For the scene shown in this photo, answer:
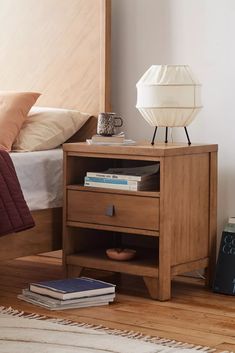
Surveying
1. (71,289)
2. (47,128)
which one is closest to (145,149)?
(71,289)

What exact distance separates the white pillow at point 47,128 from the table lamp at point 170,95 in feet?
1.64

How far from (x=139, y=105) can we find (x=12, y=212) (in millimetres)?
689

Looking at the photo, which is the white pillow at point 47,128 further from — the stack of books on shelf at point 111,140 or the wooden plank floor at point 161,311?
the wooden plank floor at point 161,311

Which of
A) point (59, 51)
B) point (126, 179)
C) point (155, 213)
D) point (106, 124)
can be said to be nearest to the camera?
point (155, 213)

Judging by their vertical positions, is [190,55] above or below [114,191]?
above

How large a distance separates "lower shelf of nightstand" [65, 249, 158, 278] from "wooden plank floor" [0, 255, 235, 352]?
0.34ft

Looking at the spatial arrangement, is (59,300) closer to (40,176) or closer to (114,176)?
(114,176)

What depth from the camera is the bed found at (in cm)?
400

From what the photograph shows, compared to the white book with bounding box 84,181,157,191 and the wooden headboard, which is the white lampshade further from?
the wooden headboard

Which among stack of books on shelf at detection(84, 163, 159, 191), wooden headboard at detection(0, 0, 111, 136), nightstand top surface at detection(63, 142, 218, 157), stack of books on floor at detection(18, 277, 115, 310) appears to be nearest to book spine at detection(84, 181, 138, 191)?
stack of books on shelf at detection(84, 163, 159, 191)

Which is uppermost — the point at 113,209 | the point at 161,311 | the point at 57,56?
the point at 57,56

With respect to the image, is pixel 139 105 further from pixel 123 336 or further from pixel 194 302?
pixel 123 336

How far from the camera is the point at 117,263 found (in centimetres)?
350

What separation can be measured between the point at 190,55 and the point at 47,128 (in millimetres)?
713
